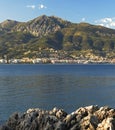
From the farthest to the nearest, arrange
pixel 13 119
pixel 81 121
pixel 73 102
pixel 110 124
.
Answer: pixel 73 102 < pixel 13 119 < pixel 81 121 < pixel 110 124

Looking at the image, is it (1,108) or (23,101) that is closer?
(1,108)

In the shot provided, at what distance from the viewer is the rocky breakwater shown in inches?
1844

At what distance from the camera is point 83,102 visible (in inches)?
3733

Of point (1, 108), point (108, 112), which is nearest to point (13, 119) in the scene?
point (108, 112)

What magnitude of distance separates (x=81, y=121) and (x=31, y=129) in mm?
6640

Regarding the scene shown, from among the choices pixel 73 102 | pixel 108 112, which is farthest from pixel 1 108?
pixel 108 112

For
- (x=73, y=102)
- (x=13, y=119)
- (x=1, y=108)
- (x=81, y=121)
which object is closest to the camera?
(x=81, y=121)

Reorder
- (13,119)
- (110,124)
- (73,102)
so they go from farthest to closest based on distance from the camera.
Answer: (73,102)
(13,119)
(110,124)

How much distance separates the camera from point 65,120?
163ft

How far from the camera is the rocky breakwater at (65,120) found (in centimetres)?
4684

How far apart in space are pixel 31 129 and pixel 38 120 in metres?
1.62

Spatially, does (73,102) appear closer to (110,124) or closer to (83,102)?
(83,102)

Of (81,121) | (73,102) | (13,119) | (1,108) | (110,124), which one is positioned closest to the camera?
(110,124)

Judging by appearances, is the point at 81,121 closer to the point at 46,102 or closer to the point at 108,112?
the point at 108,112
